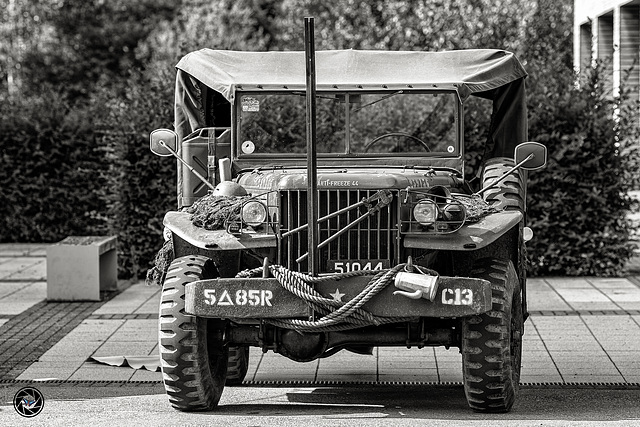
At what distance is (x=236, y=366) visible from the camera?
330 inches

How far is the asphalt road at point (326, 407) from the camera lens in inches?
273

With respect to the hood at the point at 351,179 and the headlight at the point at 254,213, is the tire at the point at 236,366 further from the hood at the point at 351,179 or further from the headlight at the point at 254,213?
the headlight at the point at 254,213

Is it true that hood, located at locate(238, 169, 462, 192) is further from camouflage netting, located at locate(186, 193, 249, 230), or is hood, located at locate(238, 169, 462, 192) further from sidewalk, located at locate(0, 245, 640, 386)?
sidewalk, located at locate(0, 245, 640, 386)

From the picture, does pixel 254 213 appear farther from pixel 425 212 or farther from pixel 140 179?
pixel 140 179

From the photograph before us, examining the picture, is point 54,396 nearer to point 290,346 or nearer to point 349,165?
point 290,346

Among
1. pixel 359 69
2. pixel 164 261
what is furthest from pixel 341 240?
pixel 359 69

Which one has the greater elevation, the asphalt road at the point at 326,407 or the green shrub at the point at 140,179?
the green shrub at the point at 140,179


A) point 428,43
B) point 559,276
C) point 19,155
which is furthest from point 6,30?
point 559,276

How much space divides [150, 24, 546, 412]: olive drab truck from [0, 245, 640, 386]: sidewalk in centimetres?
85

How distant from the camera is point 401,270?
6.72 meters

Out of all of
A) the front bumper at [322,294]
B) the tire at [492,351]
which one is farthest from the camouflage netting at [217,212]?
the tire at [492,351]

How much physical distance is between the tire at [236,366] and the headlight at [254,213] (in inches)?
58.8

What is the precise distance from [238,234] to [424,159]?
189 centimetres

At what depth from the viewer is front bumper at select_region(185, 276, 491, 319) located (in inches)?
260
